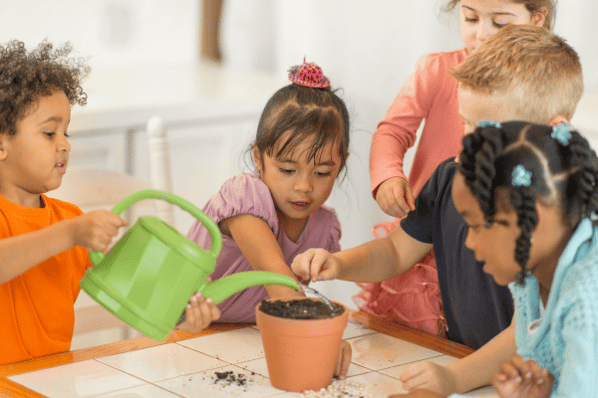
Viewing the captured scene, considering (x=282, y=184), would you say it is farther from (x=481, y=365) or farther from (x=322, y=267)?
(x=481, y=365)

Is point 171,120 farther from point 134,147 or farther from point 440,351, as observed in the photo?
point 440,351

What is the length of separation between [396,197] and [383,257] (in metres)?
0.10

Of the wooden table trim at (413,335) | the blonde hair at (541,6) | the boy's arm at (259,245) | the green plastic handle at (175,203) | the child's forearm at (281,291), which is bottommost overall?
the wooden table trim at (413,335)

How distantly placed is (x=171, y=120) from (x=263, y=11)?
2.34 feet

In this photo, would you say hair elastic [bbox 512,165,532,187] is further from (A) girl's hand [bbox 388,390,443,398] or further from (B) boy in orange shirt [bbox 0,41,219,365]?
(B) boy in orange shirt [bbox 0,41,219,365]

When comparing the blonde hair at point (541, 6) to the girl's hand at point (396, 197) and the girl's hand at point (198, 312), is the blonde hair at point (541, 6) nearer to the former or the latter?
the girl's hand at point (396, 197)

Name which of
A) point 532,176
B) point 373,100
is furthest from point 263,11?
point 532,176

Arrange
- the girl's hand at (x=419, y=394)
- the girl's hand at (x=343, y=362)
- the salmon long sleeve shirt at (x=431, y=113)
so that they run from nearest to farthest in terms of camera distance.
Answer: the girl's hand at (x=419, y=394) → the girl's hand at (x=343, y=362) → the salmon long sleeve shirt at (x=431, y=113)

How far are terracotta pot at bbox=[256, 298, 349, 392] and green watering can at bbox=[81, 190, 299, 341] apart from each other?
0.35 feet

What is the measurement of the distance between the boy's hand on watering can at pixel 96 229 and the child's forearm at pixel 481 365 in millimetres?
463

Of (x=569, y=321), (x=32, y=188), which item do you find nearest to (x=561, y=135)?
(x=569, y=321)

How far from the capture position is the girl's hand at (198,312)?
87cm

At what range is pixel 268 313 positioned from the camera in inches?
34.7

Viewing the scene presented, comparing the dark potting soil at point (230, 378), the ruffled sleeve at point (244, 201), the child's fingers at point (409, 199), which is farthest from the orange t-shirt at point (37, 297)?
the child's fingers at point (409, 199)
